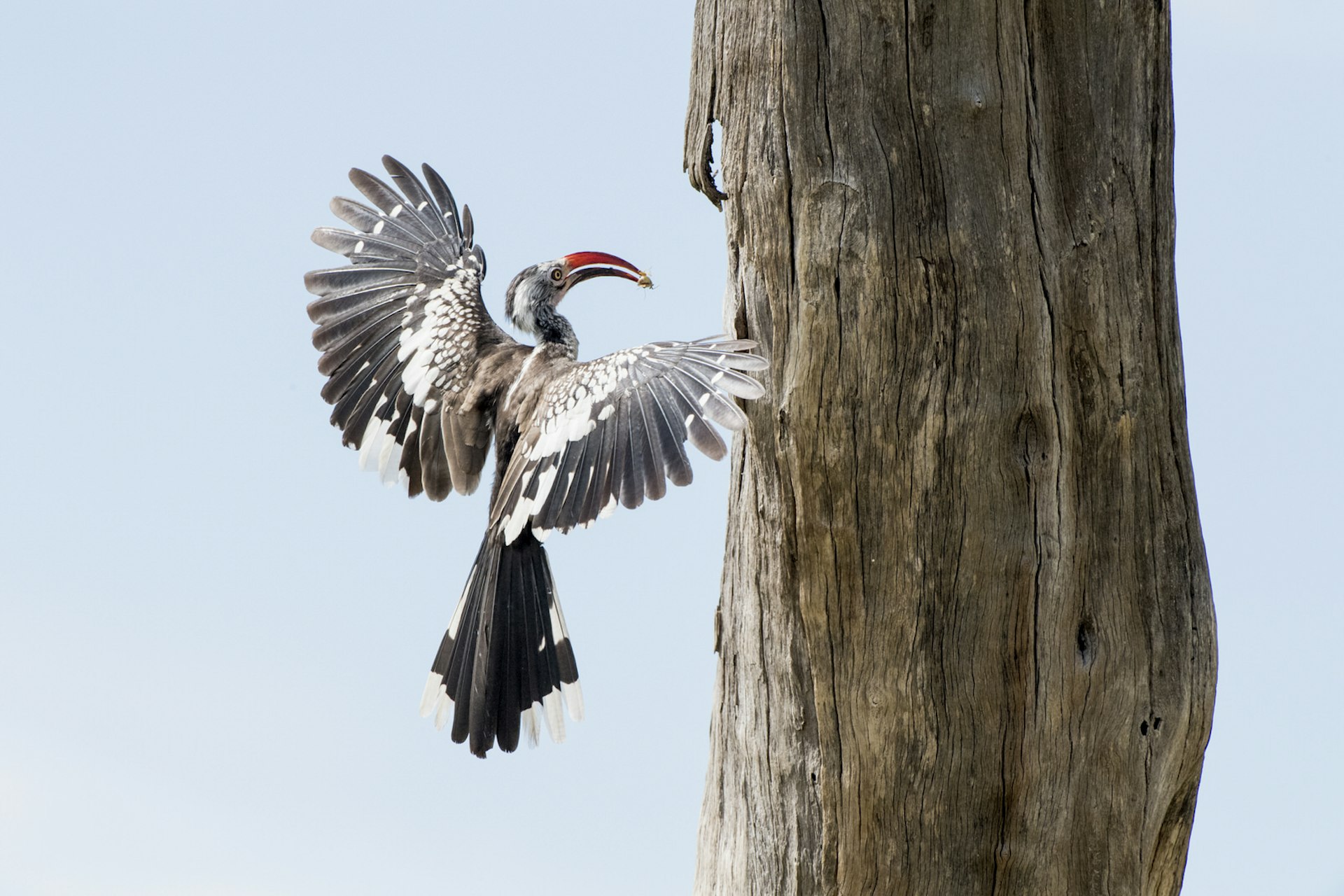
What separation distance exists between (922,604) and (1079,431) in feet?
1.83

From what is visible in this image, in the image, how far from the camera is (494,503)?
380cm

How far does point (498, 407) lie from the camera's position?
4.02m

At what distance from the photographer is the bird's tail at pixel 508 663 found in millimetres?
3875

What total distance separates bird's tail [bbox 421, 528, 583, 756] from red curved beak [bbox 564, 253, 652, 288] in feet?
3.48

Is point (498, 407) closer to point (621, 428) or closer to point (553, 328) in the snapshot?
point (553, 328)

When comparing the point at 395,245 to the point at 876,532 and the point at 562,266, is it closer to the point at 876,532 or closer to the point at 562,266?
the point at 562,266

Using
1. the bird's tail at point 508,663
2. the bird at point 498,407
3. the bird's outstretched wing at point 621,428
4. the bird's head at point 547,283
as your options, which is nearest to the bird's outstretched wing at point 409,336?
the bird at point 498,407

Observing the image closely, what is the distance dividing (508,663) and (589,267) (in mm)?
1512

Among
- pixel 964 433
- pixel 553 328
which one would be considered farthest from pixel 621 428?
pixel 553 328

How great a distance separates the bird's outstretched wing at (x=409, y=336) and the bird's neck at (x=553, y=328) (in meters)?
0.16

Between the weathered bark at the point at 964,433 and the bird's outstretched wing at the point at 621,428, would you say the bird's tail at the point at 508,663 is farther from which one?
the weathered bark at the point at 964,433

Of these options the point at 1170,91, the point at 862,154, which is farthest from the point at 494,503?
the point at 1170,91

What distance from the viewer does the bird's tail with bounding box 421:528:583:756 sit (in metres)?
3.88

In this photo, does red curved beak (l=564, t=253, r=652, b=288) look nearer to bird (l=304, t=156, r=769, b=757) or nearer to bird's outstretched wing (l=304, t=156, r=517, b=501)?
bird (l=304, t=156, r=769, b=757)
